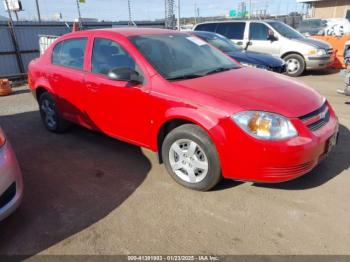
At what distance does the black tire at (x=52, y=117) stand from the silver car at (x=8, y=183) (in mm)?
2247

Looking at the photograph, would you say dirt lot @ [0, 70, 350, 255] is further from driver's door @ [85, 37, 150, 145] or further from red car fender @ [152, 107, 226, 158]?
red car fender @ [152, 107, 226, 158]

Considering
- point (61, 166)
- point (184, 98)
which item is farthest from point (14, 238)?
point (184, 98)

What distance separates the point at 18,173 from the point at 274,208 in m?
2.40

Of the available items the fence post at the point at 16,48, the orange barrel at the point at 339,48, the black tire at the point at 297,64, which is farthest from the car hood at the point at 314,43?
the fence post at the point at 16,48

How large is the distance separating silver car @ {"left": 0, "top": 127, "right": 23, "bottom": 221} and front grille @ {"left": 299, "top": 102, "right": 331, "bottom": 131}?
8.65ft

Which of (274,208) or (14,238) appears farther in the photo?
(274,208)

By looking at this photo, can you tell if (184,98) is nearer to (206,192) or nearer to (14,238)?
(206,192)

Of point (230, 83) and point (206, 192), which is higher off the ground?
point (230, 83)

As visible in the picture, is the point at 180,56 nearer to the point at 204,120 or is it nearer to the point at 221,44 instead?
the point at 204,120

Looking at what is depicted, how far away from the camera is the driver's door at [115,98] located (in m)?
3.66

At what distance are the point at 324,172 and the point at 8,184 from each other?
329 cm

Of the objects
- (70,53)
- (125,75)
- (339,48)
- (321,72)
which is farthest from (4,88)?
(339,48)

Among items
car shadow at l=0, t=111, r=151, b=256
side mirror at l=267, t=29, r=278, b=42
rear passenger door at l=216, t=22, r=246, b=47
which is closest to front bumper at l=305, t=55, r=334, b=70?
side mirror at l=267, t=29, r=278, b=42

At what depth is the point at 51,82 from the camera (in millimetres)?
4926
